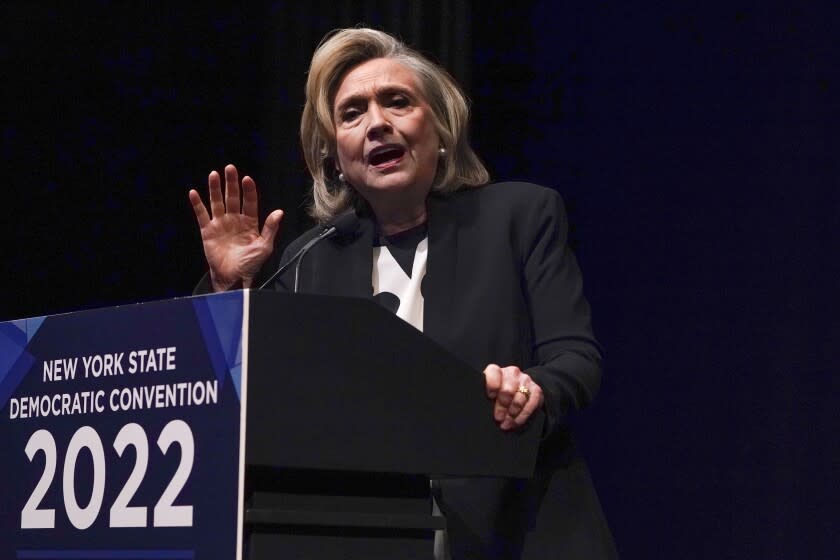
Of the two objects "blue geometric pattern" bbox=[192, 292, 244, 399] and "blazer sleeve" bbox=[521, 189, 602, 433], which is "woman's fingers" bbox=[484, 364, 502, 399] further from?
"blue geometric pattern" bbox=[192, 292, 244, 399]

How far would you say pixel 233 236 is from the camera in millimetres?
2020

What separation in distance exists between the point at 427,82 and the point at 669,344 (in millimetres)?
1422

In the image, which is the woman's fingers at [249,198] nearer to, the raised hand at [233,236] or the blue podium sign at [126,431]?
the raised hand at [233,236]

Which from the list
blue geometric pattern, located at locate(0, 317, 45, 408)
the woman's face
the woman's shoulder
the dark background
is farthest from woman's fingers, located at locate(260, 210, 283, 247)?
the dark background

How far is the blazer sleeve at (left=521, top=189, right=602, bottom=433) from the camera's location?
1.64 m

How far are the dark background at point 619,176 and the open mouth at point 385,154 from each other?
138 centimetres

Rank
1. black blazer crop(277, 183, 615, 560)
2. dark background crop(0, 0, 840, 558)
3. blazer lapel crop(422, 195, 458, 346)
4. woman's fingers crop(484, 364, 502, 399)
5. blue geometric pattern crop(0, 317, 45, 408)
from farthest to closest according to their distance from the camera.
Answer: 1. dark background crop(0, 0, 840, 558)
2. blazer lapel crop(422, 195, 458, 346)
3. black blazer crop(277, 183, 615, 560)
4. blue geometric pattern crop(0, 317, 45, 408)
5. woman's fingers crop(484, 364, 502, 399)

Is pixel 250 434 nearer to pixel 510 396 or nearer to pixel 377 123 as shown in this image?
pixel 510 396

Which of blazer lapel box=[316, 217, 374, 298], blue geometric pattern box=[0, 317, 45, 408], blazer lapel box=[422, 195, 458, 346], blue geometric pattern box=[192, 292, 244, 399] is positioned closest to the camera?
blue geometric pattern box=[192, 292, 244, 399]

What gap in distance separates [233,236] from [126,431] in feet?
2.11

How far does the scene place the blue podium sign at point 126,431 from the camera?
131cm

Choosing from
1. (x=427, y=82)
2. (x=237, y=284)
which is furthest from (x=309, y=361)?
(x=427, y=82)

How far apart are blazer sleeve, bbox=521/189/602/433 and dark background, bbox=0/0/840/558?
1.40m

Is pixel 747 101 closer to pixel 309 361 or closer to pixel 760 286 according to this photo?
pixel 760 286
